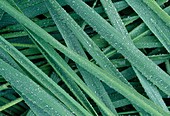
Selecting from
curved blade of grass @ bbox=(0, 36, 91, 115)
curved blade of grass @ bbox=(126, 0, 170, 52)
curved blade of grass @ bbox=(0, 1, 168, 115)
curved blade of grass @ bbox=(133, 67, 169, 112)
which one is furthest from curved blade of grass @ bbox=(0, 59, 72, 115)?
curved blade of grass @ bbox=(126, 0, 170, 52)

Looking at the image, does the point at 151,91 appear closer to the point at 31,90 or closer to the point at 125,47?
the point at 125,47

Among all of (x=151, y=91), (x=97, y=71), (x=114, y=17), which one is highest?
(x=114, y=17)

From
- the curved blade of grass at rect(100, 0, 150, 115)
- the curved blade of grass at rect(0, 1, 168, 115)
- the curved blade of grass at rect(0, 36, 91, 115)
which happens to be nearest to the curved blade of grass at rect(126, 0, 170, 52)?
the curved blade of grass at rect(100, 0, 150, 115)

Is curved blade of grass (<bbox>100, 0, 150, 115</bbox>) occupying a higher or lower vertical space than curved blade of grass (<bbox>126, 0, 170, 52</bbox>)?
higher

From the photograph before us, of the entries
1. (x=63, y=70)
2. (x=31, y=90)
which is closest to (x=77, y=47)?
(x=63, y=70)

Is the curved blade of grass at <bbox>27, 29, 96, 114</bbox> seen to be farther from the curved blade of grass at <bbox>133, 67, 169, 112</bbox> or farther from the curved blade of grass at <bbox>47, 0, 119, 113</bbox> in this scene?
the curved blade of grass at <bbox>133, 67, 169, 112</bbox>

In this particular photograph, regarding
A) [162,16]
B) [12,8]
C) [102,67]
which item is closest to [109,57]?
[102,67]

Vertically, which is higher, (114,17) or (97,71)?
(114,17)
